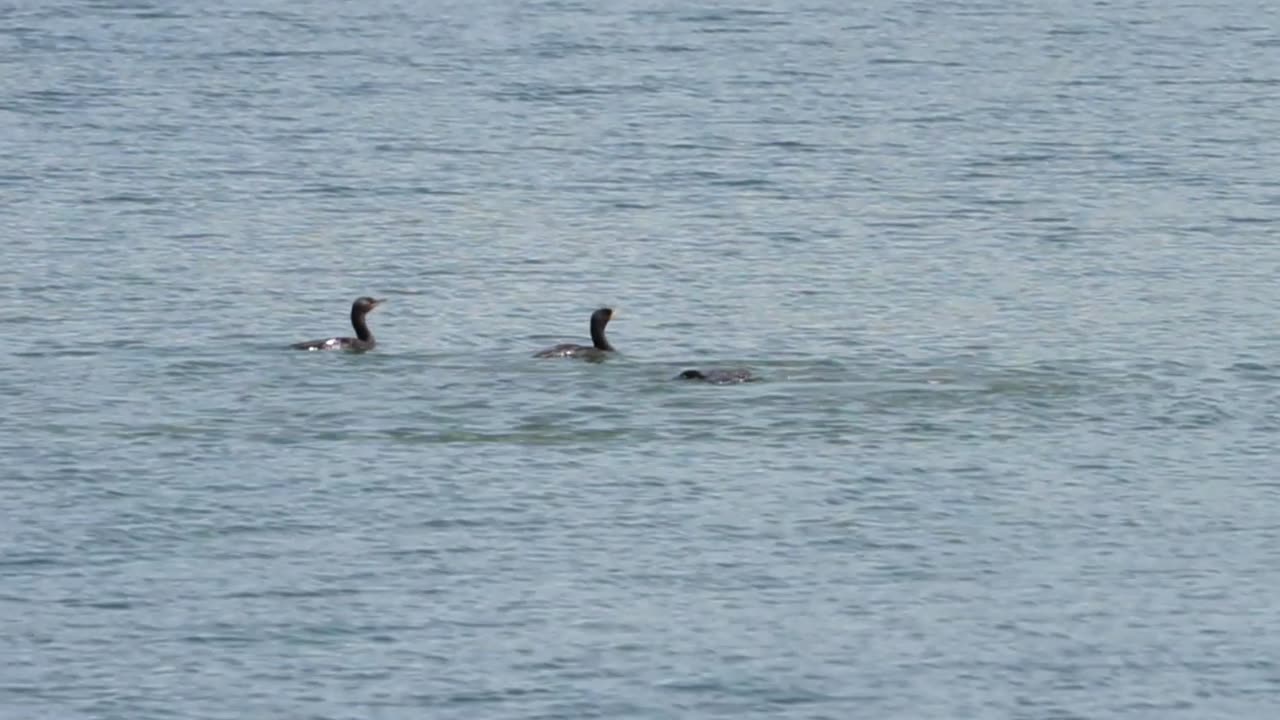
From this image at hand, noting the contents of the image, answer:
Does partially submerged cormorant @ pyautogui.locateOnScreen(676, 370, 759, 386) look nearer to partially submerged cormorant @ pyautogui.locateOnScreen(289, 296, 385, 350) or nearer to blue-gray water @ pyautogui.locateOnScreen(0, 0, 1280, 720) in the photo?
blue-gray water @ pyautogui.locateOnScreen(0, 0, 1280, 720)

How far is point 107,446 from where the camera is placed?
25.8 metres

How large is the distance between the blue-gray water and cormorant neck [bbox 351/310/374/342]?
0.43 m

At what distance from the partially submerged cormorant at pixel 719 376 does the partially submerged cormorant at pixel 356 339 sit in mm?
3575

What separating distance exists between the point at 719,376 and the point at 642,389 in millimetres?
735

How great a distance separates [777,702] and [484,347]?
10.9 meters

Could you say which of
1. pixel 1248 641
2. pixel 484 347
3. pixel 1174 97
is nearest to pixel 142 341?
pixel 484 347

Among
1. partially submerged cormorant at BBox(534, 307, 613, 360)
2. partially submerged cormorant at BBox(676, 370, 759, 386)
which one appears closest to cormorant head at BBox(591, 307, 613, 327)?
partially submerged cormorant at BBox(534, 307, 613, 360)

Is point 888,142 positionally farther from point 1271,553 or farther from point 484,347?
point 1271,553

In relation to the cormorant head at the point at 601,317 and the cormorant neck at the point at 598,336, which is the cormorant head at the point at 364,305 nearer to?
the cormorant head at the point at 601,317

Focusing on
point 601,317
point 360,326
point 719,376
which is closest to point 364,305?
point 360,326

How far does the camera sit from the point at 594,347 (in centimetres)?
2938

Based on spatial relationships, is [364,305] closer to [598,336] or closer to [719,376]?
[598,336]

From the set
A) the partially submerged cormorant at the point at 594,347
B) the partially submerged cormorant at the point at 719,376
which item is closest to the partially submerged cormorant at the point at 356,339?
the partially submerged cormorant at the point at 594,347

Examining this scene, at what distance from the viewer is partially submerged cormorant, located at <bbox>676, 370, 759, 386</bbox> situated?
2792 cm
